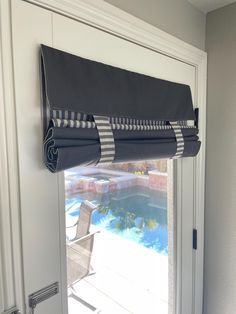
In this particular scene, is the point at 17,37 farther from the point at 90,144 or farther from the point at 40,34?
the point at 90,144

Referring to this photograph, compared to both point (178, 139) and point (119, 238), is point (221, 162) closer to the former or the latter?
point (178, 139)

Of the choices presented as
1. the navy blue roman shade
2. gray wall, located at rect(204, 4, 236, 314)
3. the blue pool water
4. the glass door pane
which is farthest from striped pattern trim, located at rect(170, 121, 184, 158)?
gray wall, located at rect(204, 4, 236, 314)

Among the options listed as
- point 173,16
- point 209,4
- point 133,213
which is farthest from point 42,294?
point 209,4

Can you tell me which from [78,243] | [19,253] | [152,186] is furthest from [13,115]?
[152,186]

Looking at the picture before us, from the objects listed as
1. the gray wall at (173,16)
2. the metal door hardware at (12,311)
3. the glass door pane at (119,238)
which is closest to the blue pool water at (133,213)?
the glass door pane at (119,238)

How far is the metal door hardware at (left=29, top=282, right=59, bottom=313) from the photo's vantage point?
2.47 ft

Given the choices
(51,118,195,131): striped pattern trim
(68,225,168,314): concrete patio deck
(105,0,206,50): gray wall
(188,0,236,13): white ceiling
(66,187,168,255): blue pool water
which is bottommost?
(68,225,168,314): concrete patio deck

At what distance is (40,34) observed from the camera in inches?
28.8

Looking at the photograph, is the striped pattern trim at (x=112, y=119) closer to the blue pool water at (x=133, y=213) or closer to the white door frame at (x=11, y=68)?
the white door frame at (x=11, y=68)

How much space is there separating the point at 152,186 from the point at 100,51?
64cm

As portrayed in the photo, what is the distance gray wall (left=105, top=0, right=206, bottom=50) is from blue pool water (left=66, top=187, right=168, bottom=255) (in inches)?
28.4

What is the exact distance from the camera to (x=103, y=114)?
83cm

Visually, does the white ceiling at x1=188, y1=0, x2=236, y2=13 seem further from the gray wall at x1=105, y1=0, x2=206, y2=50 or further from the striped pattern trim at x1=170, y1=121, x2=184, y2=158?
the striped pattern trim at x1=170, y1=121, x2=184, y2=158

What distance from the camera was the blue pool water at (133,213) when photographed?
97cm
